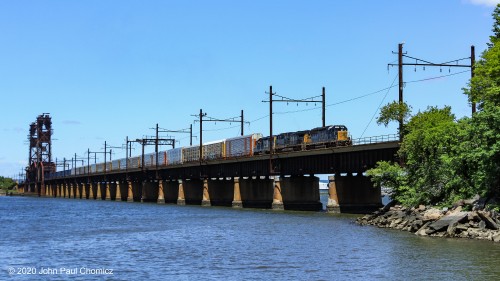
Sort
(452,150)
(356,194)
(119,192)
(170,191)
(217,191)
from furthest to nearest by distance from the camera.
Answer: (119,192), (170,191), (217,191), (356,194), (452,150)

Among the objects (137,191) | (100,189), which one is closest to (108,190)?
(100,189)

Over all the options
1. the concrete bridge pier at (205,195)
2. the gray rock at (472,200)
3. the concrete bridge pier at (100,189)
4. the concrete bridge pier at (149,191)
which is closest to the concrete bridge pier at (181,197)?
the concrete bridge pier at (205,195)

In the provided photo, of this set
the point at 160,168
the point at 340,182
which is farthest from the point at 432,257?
the point at 160,168

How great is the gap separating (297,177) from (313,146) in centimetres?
533

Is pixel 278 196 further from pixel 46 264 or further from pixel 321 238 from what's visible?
pixel 46 264

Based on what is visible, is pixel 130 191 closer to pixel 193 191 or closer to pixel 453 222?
pixel 193 191

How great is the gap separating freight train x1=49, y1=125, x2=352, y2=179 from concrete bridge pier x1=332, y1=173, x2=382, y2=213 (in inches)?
164

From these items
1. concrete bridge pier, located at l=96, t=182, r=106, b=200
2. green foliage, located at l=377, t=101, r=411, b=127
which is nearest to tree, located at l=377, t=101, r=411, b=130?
green foliage, located at l=377, t=101, r=411, b=127

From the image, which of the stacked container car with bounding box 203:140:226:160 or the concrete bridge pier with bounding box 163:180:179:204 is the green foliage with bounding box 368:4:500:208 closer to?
the stacked container car with bounding box 203:140:226:160

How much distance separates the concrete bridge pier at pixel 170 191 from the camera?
133 m

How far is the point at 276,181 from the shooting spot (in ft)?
288

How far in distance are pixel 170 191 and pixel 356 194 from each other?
63628 millimetres

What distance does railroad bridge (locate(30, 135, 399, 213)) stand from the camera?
242 feet

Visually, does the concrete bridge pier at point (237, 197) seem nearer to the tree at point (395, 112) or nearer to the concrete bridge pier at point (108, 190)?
the tree at point (395, 112)
